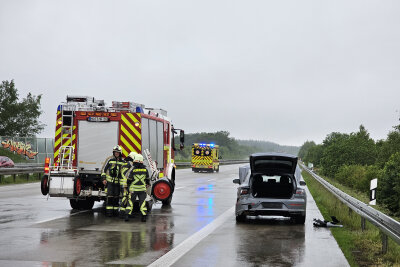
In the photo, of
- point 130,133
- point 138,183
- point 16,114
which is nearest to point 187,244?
point 138,183

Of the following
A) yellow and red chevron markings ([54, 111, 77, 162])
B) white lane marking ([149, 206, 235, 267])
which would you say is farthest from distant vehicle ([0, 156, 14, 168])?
white lane marking ([149, 206, 235, 267])

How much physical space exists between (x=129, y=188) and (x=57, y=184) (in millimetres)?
1932

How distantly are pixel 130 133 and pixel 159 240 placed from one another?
5.62 meters

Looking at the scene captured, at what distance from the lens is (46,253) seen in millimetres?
9539

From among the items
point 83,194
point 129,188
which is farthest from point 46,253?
point 83,194

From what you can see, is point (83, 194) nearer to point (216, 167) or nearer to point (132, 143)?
point (132, 143)

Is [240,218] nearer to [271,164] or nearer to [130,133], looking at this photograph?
[271,164]

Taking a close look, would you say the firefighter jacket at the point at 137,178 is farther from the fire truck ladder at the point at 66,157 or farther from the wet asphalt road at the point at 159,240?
the fire truck ladder at the point at 66,157

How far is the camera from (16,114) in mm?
84562

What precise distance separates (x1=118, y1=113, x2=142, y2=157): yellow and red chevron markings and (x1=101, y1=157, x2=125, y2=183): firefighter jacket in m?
1.09

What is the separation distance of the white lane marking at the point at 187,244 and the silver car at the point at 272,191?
79cm

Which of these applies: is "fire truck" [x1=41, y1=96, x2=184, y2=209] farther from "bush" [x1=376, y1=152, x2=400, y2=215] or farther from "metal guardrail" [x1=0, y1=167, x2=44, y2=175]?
"metal guardrail" [x1=0, y1=167, x2=44, y2=175]

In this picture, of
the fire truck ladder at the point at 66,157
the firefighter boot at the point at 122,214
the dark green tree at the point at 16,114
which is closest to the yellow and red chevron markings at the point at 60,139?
the fire truck ladder at the point at 66,157

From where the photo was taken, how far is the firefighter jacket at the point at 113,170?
15.0 meters
